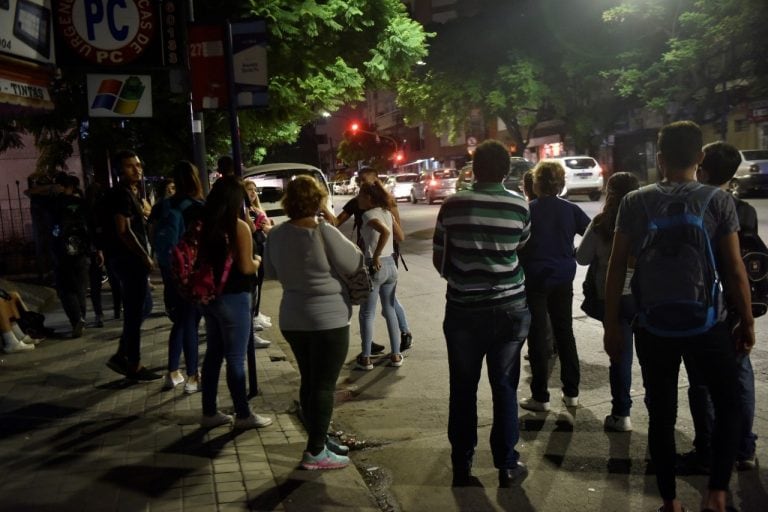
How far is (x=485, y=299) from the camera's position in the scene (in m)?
3.92

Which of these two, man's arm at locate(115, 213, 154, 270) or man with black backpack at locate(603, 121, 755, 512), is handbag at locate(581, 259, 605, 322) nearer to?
man with black backpack at locate(603, 121, 755, 512)

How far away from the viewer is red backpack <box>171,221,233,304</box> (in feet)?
15.4

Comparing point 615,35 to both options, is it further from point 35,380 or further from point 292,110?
point 35,380

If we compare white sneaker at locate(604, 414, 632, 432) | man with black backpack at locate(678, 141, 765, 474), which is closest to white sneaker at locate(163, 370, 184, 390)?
white sneaker at locate(604, 414, 632, 432)

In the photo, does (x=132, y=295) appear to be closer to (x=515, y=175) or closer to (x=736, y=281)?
(x=736, y=281)

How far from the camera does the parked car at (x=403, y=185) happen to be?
39319 millimetres

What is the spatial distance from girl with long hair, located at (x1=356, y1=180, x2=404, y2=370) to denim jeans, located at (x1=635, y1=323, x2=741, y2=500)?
3.39m

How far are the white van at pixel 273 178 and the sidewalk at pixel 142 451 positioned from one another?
9.38 m

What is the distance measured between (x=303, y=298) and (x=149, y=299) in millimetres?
4507

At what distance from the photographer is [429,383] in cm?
628

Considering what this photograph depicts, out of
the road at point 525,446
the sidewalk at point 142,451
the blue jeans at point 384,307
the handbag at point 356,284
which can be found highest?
the handbag at point 356,284

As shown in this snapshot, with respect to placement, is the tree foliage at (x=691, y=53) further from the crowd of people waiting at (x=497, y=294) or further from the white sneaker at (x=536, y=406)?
the white sneaker at (x=536, y=406)

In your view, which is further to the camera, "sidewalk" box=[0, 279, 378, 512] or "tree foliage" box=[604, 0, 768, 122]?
"tree foliage" box=[604, 0, 768, 122]

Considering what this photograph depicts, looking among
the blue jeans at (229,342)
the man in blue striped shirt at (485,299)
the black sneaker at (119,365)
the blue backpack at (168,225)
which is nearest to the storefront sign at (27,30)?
the blue backpack at (168,225)
